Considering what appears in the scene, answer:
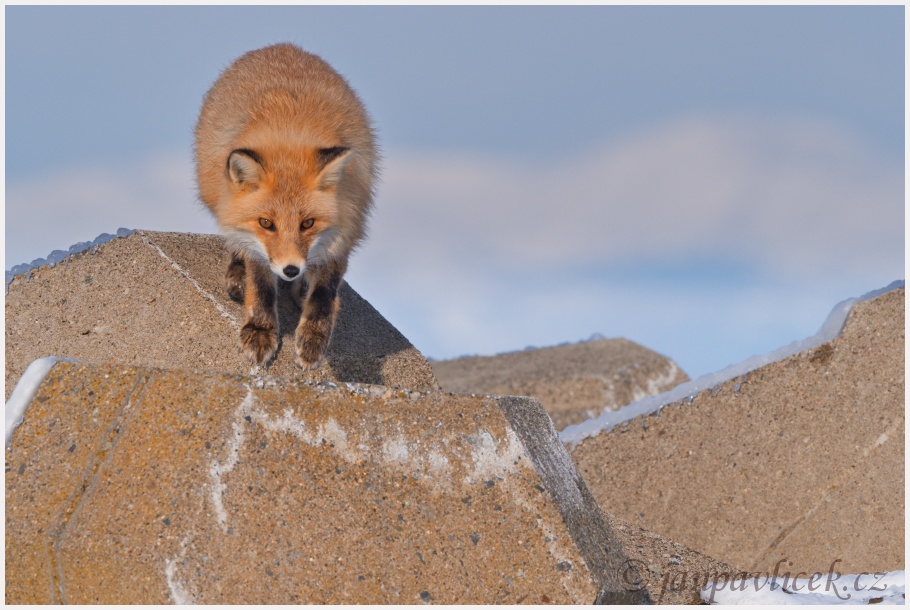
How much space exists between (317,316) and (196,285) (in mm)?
842

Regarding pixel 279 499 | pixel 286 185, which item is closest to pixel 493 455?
pixel 279 499

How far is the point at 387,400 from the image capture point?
13.2ft

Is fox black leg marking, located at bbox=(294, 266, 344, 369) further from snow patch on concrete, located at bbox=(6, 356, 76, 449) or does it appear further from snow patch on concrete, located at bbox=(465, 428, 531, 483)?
snow patch on concrete, located at bbox=(465, 428, 531, 483)

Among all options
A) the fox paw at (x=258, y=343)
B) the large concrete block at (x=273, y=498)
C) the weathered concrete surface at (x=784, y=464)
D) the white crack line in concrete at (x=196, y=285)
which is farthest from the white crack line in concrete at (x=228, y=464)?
the weathered concrete surface at (x=784, y=464)

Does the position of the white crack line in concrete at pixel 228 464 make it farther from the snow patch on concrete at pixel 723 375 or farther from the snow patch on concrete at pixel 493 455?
the snow patch on concrete at pixel 723 375

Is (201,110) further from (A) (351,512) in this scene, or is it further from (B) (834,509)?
(B) (834,509)

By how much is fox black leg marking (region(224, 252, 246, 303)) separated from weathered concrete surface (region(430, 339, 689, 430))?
480cm

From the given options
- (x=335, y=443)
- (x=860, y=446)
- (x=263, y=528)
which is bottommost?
(x=860, y=446)

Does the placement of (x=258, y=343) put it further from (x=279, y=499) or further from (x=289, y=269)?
(x=279, y=499)

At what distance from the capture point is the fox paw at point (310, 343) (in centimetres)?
525

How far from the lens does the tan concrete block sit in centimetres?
369

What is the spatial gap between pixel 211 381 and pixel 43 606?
1.07 meters

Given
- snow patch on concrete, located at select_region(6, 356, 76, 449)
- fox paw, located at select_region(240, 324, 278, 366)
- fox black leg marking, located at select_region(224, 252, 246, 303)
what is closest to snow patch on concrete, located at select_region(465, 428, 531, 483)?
fox paw, located at select_region(240, 324, 278, 366)

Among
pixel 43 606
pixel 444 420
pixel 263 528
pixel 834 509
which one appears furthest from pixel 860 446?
pixel 43 606
